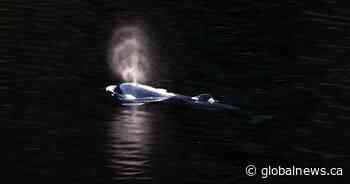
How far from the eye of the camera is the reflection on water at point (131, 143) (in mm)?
46625

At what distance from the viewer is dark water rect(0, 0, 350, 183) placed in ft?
158

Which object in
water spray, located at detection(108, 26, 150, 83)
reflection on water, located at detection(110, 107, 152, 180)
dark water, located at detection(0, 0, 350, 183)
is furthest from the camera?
water spray, located at detection(108, 26, 150, 83)

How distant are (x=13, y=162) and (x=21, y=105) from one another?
842cm

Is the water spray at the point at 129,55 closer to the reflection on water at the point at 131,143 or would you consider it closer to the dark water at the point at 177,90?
the dark water at the point at 177,90

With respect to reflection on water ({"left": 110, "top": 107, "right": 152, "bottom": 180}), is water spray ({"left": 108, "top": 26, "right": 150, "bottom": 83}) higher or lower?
higher

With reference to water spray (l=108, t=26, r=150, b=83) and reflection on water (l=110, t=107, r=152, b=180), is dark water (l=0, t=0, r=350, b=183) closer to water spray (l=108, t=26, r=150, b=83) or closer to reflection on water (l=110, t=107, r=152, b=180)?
reflection on water (l=110, t=107, r=152, b=180)

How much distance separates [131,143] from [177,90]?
10.8 metres

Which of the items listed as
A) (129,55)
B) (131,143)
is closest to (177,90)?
(131,143)

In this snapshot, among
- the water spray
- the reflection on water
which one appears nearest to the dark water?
the reflection on water

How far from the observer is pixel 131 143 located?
1977 inches

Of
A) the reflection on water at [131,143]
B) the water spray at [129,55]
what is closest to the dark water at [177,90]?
the reflection on water at [131,143]

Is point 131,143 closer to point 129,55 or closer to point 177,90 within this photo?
point 177,90

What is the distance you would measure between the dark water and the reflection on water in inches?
4.8

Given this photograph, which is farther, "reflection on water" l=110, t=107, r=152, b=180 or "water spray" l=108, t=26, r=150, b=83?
"water spray" l=108, t=26, r=150, b=83
